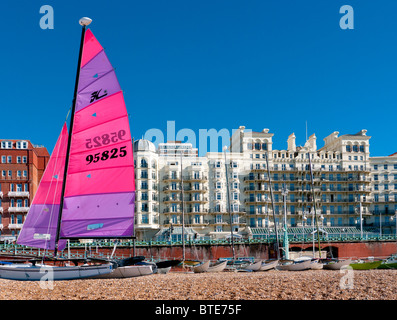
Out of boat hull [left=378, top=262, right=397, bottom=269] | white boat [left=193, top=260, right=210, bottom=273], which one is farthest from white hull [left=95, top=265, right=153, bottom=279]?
boat hull [left=378, top=262, right=397, bottom=269]

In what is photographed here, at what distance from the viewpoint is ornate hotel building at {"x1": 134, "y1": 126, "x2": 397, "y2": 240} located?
271 feet

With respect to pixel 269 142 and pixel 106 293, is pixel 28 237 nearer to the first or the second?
pixel 106 293

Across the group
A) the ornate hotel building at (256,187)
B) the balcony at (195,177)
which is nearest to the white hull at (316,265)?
the ornate hotel building at (256,187)

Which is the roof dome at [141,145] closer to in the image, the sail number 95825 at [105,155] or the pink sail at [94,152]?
the sail number 95825 at [105,155]

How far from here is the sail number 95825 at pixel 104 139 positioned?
26.3m

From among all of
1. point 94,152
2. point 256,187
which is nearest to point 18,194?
point 256,187

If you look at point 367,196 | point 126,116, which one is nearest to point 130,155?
point 126,116

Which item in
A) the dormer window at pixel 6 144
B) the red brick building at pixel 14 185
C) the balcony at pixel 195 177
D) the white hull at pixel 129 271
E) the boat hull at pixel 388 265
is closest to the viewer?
the white hull at pixel 129 271

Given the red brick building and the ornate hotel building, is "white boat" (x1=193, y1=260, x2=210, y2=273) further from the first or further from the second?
the red brick building

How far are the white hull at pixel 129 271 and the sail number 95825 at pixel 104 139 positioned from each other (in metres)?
7.16

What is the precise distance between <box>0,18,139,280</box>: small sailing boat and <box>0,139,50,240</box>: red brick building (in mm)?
49419

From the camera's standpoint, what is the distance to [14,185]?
244 feet

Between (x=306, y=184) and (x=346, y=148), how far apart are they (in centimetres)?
1142
